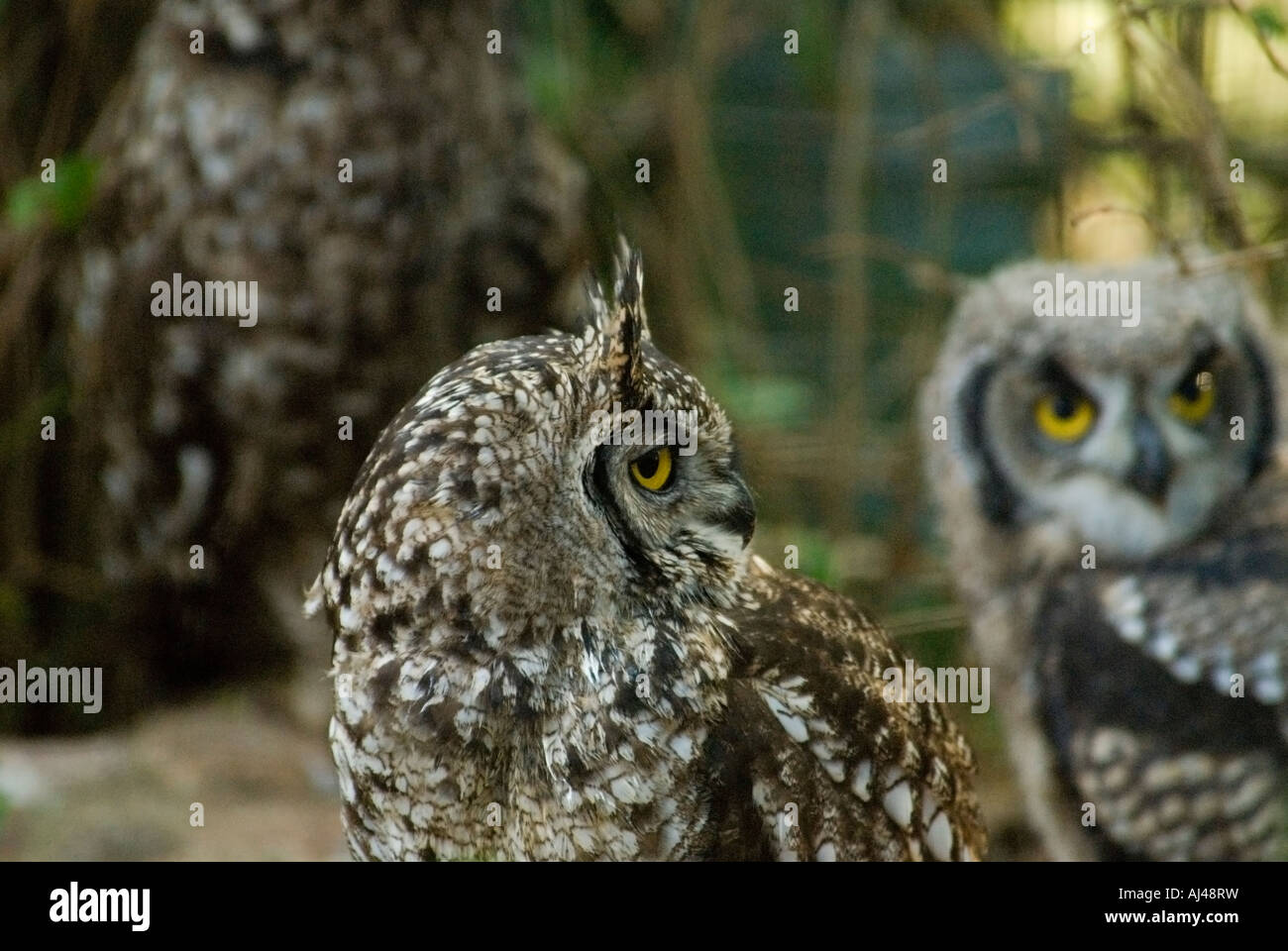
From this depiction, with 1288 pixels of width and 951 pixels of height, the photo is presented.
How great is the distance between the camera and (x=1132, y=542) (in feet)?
8.88

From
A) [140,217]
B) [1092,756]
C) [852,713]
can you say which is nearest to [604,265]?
[140,217]

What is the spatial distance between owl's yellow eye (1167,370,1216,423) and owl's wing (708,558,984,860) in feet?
3.22

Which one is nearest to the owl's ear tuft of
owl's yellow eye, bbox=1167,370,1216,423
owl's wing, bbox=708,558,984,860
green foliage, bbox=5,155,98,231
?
owl's wing, bbox=708,558,984,860

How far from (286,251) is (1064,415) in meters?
1.45

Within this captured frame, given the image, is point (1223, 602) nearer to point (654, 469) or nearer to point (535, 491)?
point (654, 469)

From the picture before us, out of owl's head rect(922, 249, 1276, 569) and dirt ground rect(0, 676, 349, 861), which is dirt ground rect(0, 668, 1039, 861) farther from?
owl's head rect(922, 249, 1276, 569)

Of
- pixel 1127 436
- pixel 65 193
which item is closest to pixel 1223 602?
pixel 1127 436

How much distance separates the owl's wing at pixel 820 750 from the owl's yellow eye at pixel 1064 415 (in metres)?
0.96

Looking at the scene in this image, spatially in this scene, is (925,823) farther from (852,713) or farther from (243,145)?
(243,145)

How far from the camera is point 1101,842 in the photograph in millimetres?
2604

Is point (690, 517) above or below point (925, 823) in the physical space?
above

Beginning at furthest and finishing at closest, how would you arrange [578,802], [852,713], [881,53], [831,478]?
[881,53]
[831,478]
[852,713]
[578,802]

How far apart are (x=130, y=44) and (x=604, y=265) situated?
120 cm

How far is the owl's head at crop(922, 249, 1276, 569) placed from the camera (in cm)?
254
